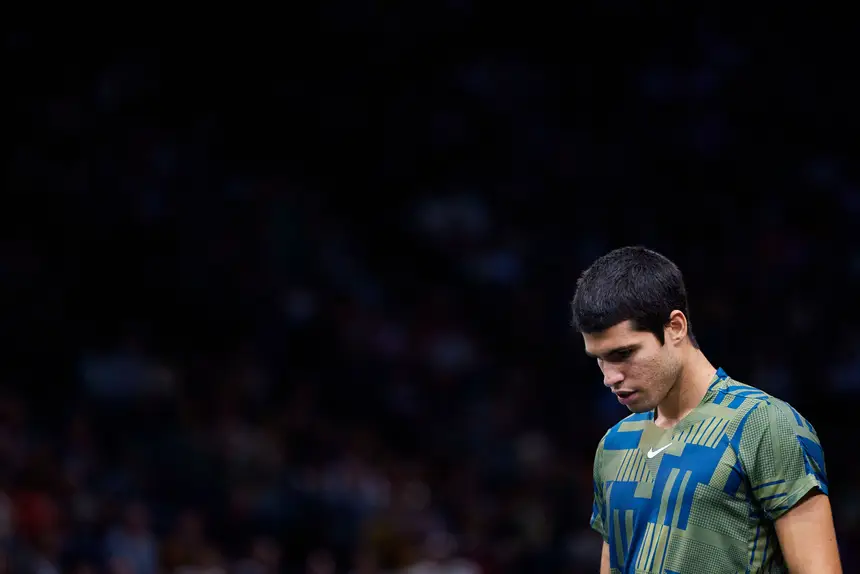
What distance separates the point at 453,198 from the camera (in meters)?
8.59

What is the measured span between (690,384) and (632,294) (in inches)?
10.0

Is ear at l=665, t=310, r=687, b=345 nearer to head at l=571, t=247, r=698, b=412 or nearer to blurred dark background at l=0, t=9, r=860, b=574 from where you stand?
head at l=571, t=247, r=698, b=412

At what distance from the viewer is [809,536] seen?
2.35 meters

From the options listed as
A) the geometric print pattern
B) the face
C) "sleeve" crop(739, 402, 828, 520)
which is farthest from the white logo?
"sleeve" crop(739, 402, 828, 520)

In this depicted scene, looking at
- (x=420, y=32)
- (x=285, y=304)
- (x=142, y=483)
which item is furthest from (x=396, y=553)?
(x=420, y=32)

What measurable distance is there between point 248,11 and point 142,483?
4124 millimetres

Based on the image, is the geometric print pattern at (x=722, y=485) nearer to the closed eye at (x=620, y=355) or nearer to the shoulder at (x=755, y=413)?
the shoulder at (x=755, y=413)

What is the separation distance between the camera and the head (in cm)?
251

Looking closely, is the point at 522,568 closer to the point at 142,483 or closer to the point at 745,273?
the point at 142,483

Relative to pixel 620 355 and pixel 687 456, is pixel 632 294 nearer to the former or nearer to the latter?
pixel 620 355

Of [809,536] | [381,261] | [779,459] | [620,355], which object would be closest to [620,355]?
[620,355]

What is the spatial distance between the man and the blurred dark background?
385 centimetres

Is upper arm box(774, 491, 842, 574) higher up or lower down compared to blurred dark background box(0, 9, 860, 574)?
lower down

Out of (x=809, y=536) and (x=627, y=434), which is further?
(x=627, y=434)
